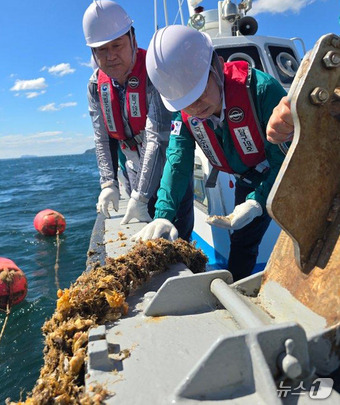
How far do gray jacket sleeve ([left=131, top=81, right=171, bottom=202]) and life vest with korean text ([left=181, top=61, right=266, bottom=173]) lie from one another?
563 millimetres

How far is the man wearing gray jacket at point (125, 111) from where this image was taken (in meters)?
3.18

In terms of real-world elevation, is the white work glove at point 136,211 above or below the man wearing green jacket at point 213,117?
below

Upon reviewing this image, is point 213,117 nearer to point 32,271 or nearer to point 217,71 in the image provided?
point 217,71

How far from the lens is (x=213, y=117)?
7.97 feet

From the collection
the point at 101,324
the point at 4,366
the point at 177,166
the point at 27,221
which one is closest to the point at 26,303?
the point at 4,366

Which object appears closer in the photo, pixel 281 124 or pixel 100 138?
pixel 281 124

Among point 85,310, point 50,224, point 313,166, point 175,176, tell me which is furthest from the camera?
point 50,224

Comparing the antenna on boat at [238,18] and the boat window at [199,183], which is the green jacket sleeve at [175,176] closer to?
the boat window at [199,183]

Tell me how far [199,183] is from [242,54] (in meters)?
2.16

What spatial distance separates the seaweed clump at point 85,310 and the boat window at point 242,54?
4321mm

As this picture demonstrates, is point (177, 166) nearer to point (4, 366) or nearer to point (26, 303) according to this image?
point (4, 366)

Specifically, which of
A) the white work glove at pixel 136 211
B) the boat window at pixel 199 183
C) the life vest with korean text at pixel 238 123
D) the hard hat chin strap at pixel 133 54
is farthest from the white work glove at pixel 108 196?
the boat window at pixel 199 183

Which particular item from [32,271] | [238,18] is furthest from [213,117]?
[32,271]
